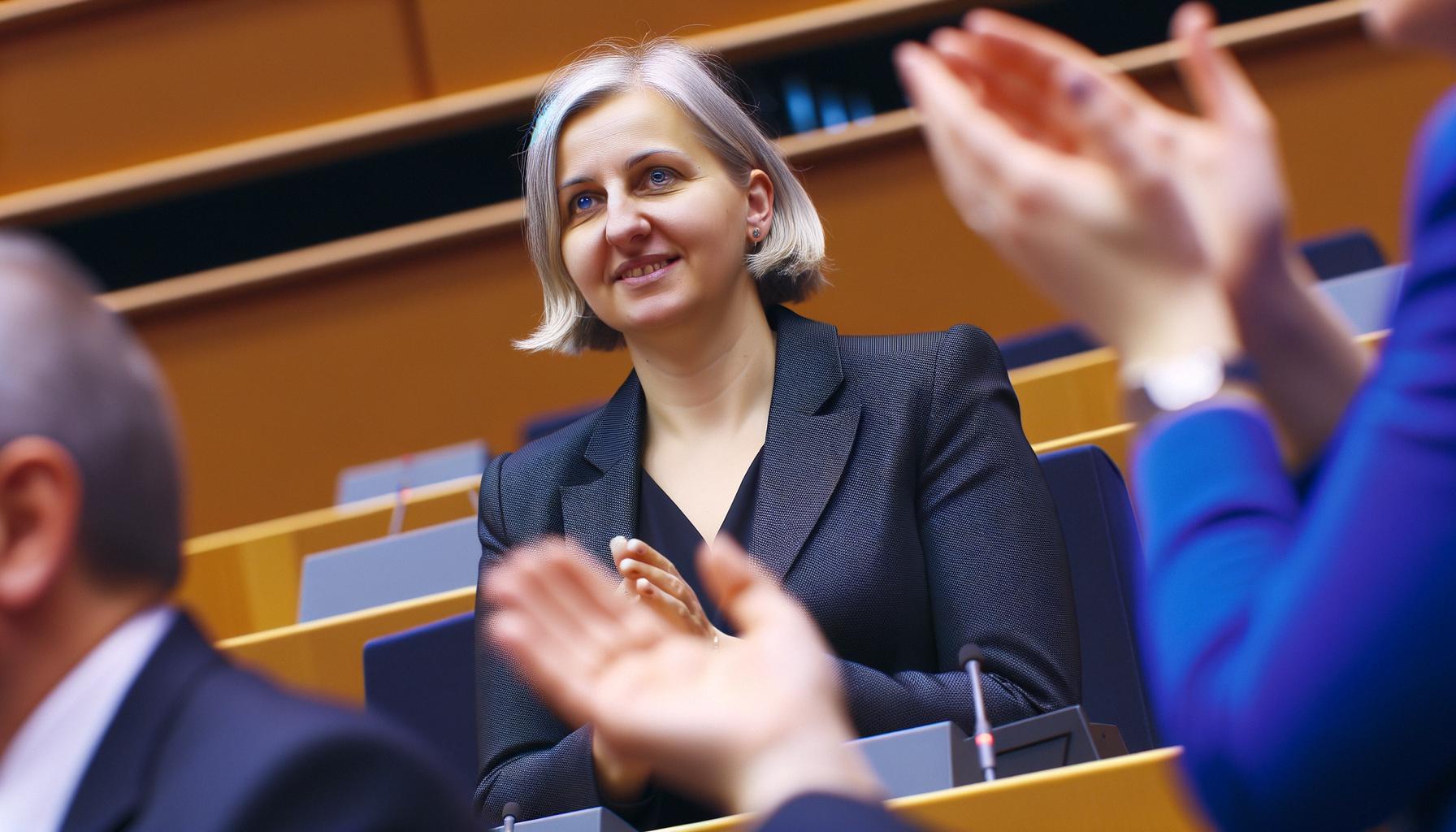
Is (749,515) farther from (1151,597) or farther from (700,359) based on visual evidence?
(1151,597)

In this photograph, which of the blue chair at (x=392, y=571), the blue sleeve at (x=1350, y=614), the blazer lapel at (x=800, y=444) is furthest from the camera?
the blue chair at (x=392, y=571)

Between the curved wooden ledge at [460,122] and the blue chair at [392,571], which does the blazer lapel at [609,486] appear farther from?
the curved wooden ledge at [460,122]

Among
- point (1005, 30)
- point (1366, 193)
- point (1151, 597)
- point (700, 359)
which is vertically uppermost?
point (1005, 30)

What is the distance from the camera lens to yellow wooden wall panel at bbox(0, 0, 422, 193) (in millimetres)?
2111

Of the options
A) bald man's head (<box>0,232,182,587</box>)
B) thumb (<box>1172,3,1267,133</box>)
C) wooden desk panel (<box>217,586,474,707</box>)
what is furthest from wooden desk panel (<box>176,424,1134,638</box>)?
thumb (<box>1172,3,1267,133</box>)

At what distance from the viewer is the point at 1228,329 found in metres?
0.31

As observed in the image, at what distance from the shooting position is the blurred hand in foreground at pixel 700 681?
30cm

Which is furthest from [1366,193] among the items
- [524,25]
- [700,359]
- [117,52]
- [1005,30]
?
[1005,30]

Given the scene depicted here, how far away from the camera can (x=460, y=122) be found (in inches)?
82.0

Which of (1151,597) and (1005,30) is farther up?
(1005,30)

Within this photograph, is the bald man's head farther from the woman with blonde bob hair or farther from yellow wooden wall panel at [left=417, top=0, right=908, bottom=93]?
yellow wooden wall panel at [left=417, top=0, right=908, bottom=93]

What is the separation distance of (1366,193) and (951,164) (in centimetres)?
183

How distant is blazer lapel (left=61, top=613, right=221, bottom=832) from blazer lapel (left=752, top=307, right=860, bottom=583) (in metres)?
0.51

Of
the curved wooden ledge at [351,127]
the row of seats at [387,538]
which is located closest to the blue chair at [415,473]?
the row of seats at [387,538]
